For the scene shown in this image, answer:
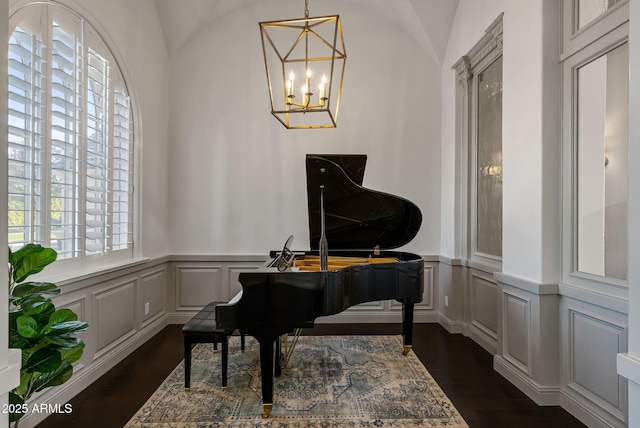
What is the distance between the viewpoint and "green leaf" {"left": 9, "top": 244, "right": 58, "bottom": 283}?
1665mm

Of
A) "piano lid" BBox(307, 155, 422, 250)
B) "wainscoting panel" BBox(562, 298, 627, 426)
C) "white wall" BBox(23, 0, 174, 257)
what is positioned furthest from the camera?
"white wall" BBox(23, 0, 174, 257)

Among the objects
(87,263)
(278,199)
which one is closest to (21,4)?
(87,263)

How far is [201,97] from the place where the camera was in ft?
14.7

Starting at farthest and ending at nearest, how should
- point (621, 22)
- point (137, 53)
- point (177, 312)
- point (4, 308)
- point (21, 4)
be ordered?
point (177, 312)
point (137, 53)
point (21, 4)
point (621, 22)
point (4, 308)

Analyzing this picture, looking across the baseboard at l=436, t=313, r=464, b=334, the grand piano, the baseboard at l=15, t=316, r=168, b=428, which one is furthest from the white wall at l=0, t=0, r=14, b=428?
the baseboard at l=436, t=313, r=464, b=334

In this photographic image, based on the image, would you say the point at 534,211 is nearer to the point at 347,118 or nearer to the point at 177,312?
the point at 347,118

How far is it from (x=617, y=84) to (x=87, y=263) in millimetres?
3717

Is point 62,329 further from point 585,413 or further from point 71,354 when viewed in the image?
point 585,413

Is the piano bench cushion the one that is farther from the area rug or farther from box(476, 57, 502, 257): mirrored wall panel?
box(476, 57, 502, 257): mirrored wall panel

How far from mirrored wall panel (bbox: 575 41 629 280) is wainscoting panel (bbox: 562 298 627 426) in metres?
0.26

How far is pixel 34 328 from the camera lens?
5.11ft

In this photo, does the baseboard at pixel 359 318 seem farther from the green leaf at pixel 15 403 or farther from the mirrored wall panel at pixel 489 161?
the green leaf at pixel 15 403

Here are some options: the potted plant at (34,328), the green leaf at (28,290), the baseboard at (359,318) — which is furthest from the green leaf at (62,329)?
the baseboard at (359,318)

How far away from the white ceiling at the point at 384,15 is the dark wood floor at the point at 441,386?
318 cm
